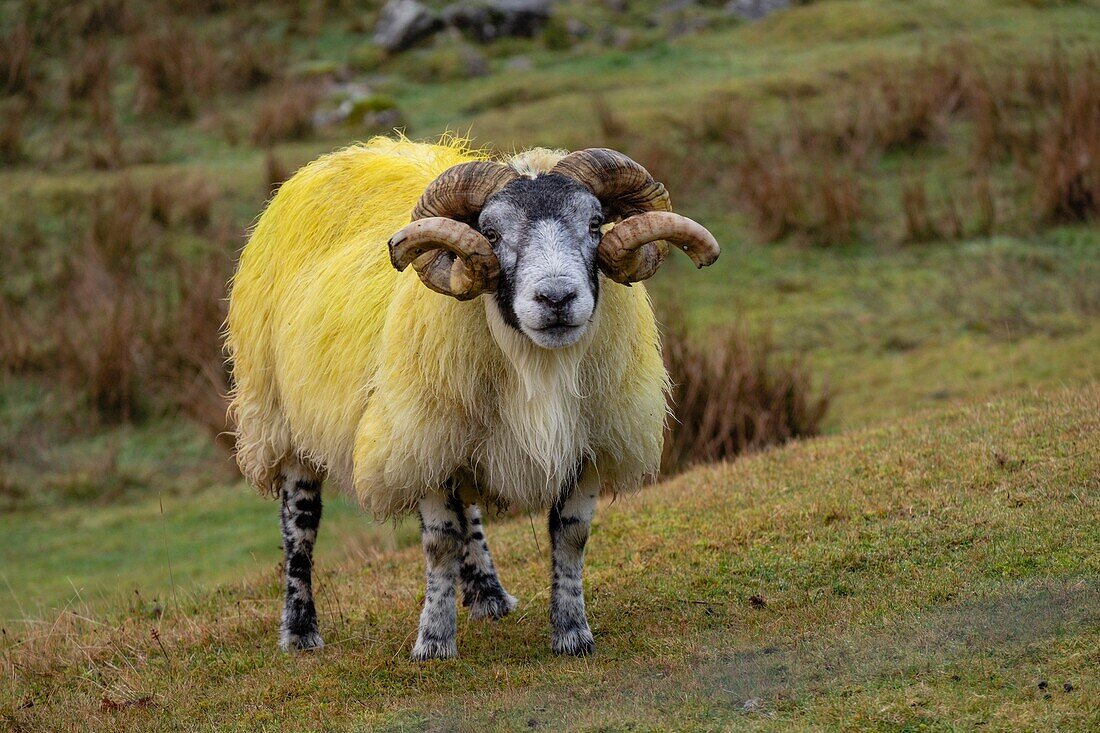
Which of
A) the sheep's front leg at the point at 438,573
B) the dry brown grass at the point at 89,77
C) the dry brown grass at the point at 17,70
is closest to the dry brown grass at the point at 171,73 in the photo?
the dry brown grass at the point at 89,77

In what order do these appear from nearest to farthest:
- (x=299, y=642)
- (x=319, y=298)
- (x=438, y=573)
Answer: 1. (x=438, y=573)
2. (x=319, y=298)
3. (x=299, y=642)

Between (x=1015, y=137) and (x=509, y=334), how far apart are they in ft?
38.7

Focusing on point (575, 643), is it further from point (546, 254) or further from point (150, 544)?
point (150, 544)

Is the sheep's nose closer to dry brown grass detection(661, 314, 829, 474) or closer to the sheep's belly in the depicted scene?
the sheep's belly

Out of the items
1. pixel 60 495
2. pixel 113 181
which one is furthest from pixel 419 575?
pixel 113 181

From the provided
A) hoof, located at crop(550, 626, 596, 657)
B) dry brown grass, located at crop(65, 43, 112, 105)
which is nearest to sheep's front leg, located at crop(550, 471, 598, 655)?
hoof, located at crop(550, 626, 596, 657)

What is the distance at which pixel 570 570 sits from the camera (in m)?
5.89

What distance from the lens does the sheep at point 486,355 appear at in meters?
5.38

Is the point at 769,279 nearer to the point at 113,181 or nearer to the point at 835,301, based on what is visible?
the point at 835,301

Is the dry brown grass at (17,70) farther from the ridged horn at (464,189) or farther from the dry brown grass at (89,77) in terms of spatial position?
the ridged horn at (464,189)

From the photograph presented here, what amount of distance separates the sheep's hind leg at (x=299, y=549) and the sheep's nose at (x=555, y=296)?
2456mm

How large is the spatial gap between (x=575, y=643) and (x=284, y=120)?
13410mm

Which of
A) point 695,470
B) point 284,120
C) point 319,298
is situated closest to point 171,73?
point 284,120

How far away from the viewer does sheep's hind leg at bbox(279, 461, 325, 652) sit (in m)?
6.82
